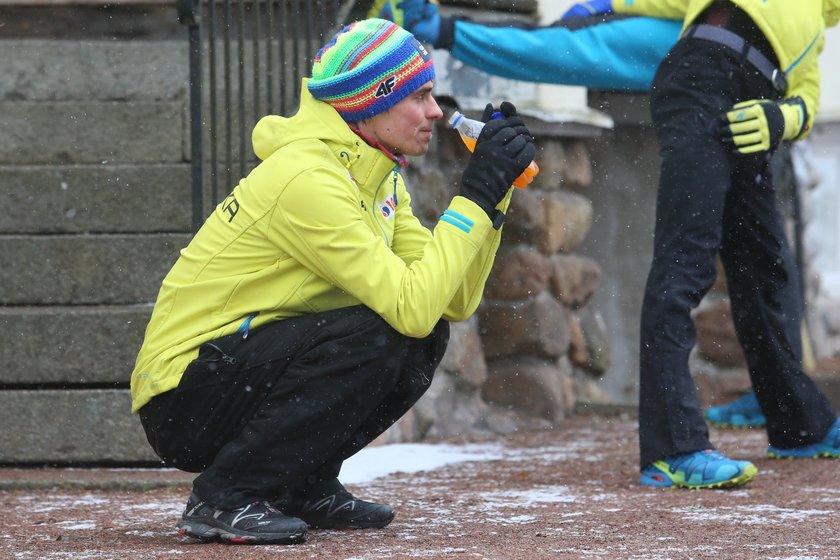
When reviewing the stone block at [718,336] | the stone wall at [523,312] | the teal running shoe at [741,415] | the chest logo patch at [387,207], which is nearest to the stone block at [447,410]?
the stone wall at [523,312]

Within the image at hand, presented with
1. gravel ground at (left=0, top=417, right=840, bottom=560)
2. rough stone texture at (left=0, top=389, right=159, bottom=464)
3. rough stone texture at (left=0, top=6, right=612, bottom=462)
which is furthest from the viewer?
rough stone texture at (left=0, top=6, right=612, bottom=462)

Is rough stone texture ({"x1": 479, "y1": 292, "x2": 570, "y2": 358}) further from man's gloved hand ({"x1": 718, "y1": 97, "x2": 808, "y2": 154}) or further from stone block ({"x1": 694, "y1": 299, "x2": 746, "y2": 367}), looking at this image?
man's gloved hand ({"x1": 718, "y1": 97, "x2": 808, "y2": 154})

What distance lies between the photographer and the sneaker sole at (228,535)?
3.15 m

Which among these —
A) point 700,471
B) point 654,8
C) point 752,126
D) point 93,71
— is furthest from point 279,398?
point 93,71

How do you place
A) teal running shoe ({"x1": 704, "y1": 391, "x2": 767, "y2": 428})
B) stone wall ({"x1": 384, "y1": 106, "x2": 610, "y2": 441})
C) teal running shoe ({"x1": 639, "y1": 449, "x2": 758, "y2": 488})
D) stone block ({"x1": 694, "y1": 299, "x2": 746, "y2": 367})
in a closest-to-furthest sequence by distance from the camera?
teal running shoe ({"x1": 639, "y1": 449, "x2": 758, "y2": 488})
stone wall ({"x1": 384, "y1": 106, "x2": 610, "y2": 441})
teal running shoe ({"x1": 704, "y1": 391, "x2": 767, "y2": 428})
stone block ({"x1": 694, "y1": 299, "x2": 746, "y2": 367})

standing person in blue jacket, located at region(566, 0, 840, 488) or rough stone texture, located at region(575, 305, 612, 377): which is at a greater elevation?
standing person in blue jacket, located at region(566, 0, 840, 488)

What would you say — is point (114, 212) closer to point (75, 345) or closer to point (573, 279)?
point (75, 345)

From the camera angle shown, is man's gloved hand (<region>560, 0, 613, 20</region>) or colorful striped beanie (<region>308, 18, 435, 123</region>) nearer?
colorful striped beanie (<region>308, 18, 435, 123</region>)

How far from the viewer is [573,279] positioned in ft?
20.0

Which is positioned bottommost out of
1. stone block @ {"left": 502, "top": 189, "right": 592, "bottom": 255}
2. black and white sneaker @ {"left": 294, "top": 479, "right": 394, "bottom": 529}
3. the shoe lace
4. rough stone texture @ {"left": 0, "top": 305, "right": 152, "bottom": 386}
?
the shoe lace

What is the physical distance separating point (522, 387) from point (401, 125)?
8.77 feet

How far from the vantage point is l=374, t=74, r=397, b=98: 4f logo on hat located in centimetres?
327

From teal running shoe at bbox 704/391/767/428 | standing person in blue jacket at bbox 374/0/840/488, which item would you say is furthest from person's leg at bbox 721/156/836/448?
teal running shoe at bbox 704/391/767/428

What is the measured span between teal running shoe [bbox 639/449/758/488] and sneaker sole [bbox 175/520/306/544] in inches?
50.6
